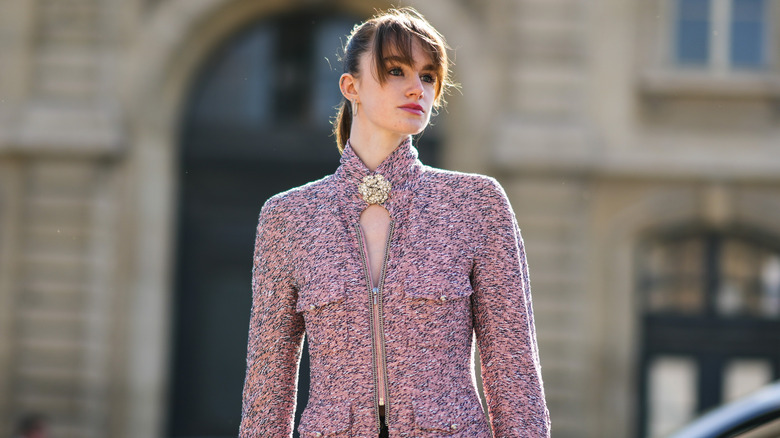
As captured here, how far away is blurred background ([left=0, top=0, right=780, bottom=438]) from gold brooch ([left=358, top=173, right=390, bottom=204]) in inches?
332

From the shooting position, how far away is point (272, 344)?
7.34 feet

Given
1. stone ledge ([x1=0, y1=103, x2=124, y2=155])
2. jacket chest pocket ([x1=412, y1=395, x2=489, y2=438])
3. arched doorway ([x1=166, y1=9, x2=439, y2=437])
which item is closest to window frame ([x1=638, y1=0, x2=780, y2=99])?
arched doorway ([x1=166, y1=9, x2=439, y2=437])

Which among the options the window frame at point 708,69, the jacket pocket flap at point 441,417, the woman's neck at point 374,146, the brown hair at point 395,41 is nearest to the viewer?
the jacket pocket flap at point 441,417

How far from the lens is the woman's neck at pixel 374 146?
2.26 metres

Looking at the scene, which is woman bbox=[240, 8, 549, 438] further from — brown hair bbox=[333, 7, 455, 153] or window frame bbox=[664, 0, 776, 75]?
window frame bbox=[664, 0, 776, 75]

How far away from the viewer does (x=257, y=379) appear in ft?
7.34

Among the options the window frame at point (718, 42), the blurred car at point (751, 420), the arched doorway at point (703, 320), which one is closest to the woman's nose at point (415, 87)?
the blurred car at point (751, 420)

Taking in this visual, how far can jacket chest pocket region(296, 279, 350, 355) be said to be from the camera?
6.97 feet

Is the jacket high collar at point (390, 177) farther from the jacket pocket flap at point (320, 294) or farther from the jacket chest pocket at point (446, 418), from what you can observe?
the jacket chest pocket at point (446, 418)

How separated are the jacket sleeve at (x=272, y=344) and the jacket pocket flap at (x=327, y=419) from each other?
0.37 feet

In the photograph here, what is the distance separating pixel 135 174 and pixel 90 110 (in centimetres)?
75

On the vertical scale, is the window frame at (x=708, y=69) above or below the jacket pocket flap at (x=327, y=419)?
above

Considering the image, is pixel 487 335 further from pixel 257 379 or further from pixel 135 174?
pixel 135 174

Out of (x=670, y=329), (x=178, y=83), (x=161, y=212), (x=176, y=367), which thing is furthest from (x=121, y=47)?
(x=670, y=329)
